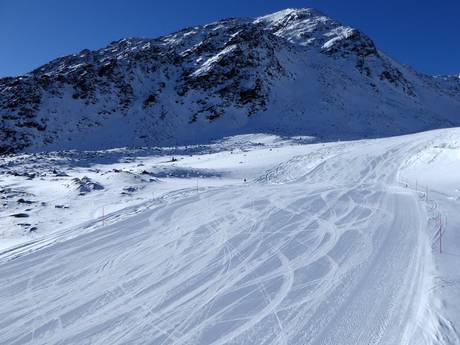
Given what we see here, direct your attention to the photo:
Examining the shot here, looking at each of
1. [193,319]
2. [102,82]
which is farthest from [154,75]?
[193,319]

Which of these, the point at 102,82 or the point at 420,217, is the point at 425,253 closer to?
the point at 420,217

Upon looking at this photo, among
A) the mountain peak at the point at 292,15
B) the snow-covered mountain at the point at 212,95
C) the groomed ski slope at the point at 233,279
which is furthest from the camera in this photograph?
the mountain peak at the point at 292,15

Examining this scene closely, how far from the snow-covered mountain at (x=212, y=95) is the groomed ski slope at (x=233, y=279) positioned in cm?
3620

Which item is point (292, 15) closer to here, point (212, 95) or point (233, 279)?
point (212, 95)

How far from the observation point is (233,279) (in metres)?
7.73

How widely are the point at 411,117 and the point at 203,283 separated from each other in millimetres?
59195

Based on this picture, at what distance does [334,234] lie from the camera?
34.7 ft

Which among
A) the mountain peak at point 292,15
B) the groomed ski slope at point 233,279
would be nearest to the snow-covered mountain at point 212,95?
the mountain peak at point 292,15

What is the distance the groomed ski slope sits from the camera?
5.98m

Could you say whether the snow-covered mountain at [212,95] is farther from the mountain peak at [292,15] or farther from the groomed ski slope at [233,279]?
the groomed ski slope at [233,279]

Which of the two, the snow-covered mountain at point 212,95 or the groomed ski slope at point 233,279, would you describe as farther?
the snow-covered mountain at point 212,95

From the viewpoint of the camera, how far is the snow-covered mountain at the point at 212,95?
51250 mm

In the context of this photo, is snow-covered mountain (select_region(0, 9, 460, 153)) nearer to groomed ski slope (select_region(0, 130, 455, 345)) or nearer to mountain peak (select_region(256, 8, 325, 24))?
mountain peak (select_region(256, 8, 325, 24))

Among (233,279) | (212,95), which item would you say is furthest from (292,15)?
(233,279)
